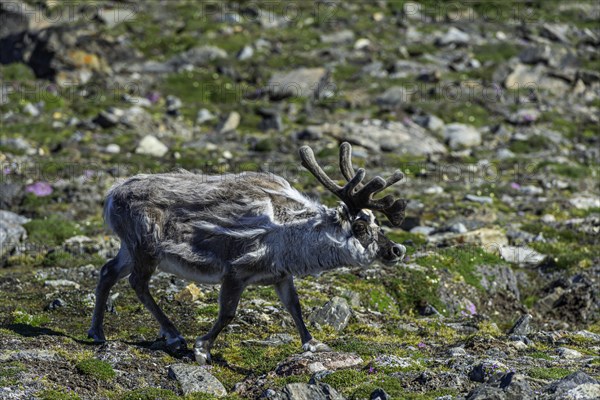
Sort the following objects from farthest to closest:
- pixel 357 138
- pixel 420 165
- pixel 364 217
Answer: pixel 357 138
pixel 420 165
pixel 364 217

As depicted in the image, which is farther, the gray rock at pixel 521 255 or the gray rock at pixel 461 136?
the gray rock at pixel 461 136

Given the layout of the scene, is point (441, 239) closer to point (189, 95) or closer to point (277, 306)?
point (277, 306)

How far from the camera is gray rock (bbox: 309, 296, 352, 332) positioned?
549 inches

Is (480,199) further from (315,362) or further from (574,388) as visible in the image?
(574,388)

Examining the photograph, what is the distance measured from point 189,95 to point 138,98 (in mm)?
2165

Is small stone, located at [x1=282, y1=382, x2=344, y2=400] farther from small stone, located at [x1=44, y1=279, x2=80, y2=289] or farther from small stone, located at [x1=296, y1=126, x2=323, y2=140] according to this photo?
small stone, located at [x1=296, y1=126, x2=323, y2=140]

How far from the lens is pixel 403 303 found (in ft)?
51.8

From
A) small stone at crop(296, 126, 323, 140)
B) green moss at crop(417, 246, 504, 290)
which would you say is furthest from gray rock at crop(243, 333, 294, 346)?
small stone at crop(296, 126, 323, 140)

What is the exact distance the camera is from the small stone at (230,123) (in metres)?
31.3

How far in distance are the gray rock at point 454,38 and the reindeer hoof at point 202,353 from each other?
3330 centimetres

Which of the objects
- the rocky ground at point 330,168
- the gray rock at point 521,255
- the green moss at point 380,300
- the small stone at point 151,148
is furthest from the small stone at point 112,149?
the green moss at point 380,300

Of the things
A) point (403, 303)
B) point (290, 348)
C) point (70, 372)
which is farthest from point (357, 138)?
point (70, 372)

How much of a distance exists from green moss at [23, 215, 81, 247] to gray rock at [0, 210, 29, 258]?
21 centimetres

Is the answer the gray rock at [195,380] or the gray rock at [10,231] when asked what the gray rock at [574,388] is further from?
the gray rock at [10,231]
